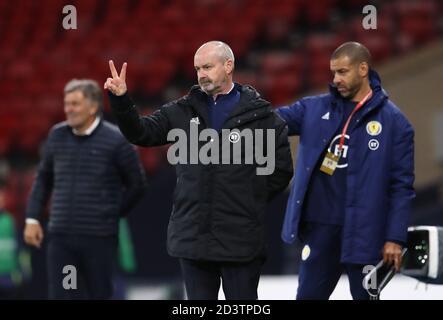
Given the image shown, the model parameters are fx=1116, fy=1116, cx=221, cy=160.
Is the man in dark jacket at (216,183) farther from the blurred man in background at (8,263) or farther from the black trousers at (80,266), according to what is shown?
the blurred man in background at (8,263)

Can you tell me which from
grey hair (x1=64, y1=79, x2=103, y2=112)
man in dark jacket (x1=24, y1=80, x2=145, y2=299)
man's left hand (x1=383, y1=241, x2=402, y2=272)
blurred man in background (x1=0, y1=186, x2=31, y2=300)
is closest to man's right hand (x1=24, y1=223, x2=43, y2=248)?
man in dark jacket (x1=24, y1=80, x2=145, y2=299)

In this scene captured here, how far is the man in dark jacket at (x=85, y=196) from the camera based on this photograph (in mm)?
6576

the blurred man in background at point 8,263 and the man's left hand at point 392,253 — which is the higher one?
the man's left hand at point 392,253

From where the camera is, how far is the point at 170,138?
16.7ft

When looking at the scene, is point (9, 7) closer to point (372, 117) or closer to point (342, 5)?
point (342, 5)

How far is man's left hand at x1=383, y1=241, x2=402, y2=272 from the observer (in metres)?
5.32

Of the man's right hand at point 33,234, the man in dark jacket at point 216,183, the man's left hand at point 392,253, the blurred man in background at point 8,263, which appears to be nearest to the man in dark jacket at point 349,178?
the man's left hand at point 392,253

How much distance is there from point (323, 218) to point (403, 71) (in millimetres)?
7475

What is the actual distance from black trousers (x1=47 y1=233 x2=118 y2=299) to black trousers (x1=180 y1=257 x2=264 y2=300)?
1.68 metres

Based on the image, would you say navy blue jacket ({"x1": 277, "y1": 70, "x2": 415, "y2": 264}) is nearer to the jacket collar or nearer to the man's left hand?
the man's left hand

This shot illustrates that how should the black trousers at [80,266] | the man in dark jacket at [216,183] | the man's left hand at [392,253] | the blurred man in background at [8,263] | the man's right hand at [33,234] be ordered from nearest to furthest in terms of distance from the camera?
1. the man in dark jacket at [216,183]
2. the man's left hand at [392,253]
3. the black trousers at [80,266]
4. the man's right hand at [33,234]
5. the blurred man in background at [8,263]

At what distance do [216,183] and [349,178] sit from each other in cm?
84
